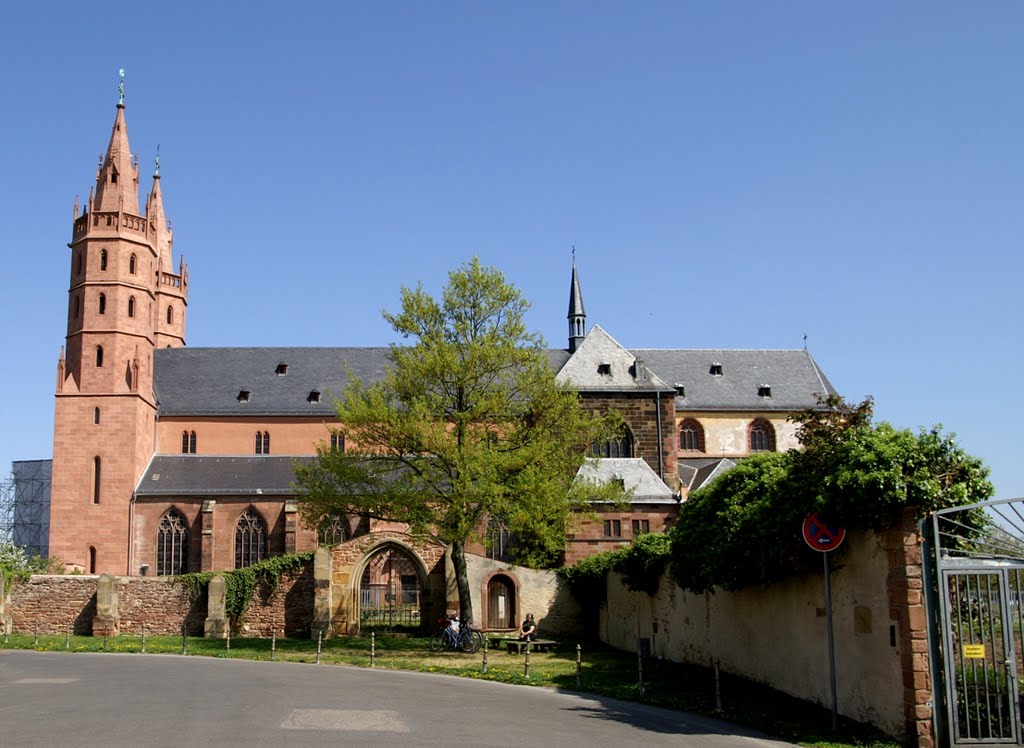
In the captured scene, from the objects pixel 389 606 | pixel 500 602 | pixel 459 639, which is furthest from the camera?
pixel 389 606

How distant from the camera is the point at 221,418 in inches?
2120

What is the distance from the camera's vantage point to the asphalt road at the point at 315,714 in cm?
1206

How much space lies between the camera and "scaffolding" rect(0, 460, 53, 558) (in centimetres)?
A: 8100

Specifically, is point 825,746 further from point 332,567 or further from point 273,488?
point 273,488

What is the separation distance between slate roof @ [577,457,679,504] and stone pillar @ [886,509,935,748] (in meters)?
29.7

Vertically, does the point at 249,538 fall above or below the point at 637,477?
below

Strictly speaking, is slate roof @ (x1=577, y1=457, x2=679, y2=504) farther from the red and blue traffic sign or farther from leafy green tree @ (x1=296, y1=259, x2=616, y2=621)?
the red and blue traffic sign

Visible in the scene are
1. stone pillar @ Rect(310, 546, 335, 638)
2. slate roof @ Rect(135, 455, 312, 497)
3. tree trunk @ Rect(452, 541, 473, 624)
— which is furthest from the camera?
slate roof @ Rect(135, 455, 312, 497)

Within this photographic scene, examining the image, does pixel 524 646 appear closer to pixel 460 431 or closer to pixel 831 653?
pixel 460 431

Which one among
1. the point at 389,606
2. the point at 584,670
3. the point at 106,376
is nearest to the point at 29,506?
the point at 106,376

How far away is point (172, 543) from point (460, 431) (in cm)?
2586

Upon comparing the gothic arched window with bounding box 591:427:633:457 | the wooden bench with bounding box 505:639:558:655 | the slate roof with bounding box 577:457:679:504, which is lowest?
the wooden bench with bounding box 505:639:558:655

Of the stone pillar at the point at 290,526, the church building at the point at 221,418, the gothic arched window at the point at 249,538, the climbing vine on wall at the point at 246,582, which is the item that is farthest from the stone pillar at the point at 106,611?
the gothic arched window at the point at 249,538

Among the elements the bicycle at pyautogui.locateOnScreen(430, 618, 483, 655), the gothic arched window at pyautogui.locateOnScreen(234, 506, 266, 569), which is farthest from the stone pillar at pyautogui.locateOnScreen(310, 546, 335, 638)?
the gothic arched window at pyautogui.locateOnScreen(234, 506, 266, 569)
